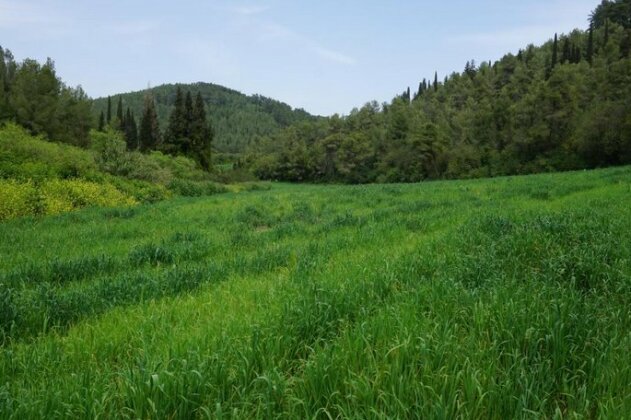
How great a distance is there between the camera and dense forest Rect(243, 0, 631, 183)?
49.0m

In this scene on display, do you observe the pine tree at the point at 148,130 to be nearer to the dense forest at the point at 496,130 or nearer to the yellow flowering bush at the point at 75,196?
the dense forest at the point at 496,130

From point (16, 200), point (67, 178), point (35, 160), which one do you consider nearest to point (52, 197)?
point (16, 200)

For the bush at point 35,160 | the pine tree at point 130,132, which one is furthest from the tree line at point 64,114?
the bush at point 35,160

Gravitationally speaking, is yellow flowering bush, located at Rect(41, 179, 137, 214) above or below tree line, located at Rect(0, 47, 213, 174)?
below

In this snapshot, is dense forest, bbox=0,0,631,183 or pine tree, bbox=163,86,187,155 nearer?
dense forest, bbox=0,0,631,183

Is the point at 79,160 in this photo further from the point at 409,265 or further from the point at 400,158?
the point at 400,158

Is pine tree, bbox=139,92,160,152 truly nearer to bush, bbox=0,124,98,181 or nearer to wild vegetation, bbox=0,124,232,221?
wild vegetation, bbox=0,124,232,221

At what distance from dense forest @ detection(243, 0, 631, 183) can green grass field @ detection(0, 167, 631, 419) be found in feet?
159

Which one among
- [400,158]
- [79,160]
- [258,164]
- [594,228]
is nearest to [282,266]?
[594,228]

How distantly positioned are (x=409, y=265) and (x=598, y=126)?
169 ft

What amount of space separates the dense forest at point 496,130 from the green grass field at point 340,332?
48.5m

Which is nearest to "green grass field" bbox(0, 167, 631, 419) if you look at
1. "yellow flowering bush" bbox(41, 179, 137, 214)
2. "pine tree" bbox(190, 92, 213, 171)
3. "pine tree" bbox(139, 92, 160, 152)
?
"yellow flowering bush" bbox(41, 179, 137, 214)

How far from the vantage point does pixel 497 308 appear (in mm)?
3736

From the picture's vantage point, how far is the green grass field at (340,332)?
2650 mm
